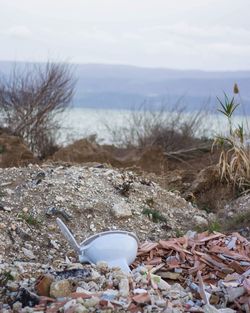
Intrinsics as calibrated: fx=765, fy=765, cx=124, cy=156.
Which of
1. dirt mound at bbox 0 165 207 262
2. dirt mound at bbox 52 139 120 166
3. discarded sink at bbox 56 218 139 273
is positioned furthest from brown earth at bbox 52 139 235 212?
discarded sink at bbox 56 218 139 273

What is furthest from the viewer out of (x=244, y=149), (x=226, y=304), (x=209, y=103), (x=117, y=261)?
(x=209, y=103)

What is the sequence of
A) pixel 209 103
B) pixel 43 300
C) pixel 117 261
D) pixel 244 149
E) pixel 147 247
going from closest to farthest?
1. pixel 43 300
2. pixel 117 261
3. pixel 147 247
4. pixel 244 149
5. pixel 209 103

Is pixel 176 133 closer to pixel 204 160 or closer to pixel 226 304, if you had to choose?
pixel 204 160

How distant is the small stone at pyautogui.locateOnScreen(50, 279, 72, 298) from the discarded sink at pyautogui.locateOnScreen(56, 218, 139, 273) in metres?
0.80

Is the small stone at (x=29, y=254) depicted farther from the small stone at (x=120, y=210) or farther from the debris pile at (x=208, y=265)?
the small stone at (x=120, y=210)

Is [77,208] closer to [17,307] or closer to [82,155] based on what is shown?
[17,307]

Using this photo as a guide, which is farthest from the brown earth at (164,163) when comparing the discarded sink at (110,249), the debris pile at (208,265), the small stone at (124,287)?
the small stone at (124,287)

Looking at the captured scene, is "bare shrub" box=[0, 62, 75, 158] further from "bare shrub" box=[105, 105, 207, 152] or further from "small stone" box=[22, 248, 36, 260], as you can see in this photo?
"small stone" box=[22, 248, 36, 260]

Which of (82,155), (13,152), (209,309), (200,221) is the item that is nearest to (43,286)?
(209,309)

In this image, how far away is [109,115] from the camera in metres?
19.7

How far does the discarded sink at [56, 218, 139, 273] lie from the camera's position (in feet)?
18.2

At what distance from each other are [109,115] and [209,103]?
10.2 feet

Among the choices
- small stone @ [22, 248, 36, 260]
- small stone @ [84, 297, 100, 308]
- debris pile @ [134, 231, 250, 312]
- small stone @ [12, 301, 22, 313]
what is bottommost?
small stone @ [22, 248, 36, 260]

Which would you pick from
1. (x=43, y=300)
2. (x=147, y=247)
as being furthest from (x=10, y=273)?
(x=147, y=247)
